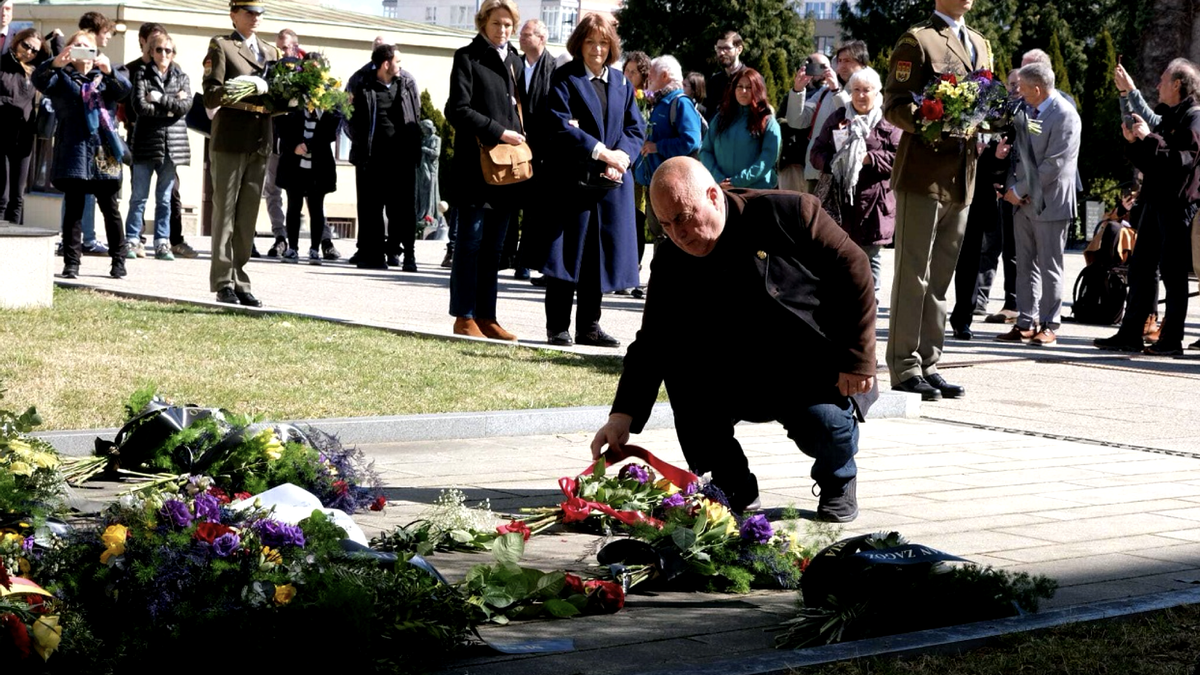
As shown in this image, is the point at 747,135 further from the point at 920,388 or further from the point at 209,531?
the point at 209,531

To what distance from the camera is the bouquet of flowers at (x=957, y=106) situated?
32.2 ft

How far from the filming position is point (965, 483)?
7555 mm

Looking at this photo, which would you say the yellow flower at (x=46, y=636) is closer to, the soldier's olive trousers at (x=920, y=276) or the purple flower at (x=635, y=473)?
the purple flower at (x=635, y=473)

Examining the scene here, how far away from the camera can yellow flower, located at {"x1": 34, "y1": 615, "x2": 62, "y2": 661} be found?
3.98m

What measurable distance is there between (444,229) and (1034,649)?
969 inches

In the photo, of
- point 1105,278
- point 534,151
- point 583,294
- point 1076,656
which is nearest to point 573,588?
point 1076,656

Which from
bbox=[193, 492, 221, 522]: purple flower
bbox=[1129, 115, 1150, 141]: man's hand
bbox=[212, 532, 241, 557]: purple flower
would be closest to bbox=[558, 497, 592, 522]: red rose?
bbox=[193, 492, 221, 522]: purple flower

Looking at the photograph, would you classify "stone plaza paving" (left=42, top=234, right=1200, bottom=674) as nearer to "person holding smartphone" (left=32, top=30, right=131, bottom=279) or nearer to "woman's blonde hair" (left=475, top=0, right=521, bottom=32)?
"woman's blonde hair" (left=475, top=0, right=521, bottom=32)

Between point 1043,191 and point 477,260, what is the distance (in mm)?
5024

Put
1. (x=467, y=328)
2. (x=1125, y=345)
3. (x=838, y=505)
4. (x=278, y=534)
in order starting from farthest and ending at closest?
(x=1125, y=345), (x=467, y=328), (x=838, y=505), (x=278, y=534)

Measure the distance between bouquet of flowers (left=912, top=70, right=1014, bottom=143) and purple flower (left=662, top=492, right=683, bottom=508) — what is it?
4.72m

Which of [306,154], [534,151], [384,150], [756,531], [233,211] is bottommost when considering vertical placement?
[756,531]

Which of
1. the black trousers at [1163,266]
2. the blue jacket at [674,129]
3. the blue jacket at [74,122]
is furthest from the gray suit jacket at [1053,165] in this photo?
the blue jacket at [74,122]

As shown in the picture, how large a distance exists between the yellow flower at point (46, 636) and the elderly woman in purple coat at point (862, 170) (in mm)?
9580
